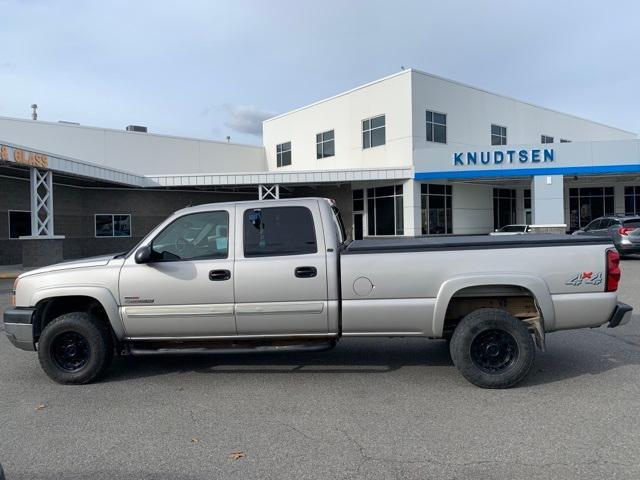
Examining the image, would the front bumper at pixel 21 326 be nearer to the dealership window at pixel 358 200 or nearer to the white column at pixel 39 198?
the white column at pixel 39 198

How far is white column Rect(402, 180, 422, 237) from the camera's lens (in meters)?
25.7

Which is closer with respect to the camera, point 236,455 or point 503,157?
point 236,455

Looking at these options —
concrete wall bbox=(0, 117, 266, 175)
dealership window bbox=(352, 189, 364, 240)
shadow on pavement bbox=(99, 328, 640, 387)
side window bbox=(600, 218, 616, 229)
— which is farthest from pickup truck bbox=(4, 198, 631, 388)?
concrete wall bbox=(0, 117, 266, 175)

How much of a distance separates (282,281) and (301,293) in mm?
230

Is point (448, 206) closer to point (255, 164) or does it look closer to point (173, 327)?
point (255, 164)

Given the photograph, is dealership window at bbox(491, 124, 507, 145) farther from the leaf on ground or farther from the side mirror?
the leaf on ground

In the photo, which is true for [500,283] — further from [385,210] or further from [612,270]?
[385,210]

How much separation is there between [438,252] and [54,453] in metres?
3.75

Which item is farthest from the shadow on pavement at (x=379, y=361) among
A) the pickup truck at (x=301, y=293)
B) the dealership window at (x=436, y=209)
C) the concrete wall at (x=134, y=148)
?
the concrete wall at (x=134, y=148)

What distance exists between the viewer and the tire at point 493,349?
16.9 ft

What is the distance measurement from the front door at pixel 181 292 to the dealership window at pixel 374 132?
2328 centimetres

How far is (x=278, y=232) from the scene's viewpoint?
5.53 metres

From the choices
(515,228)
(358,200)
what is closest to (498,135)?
(515,228)

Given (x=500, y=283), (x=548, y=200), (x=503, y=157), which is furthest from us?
(x=503, y=157)
